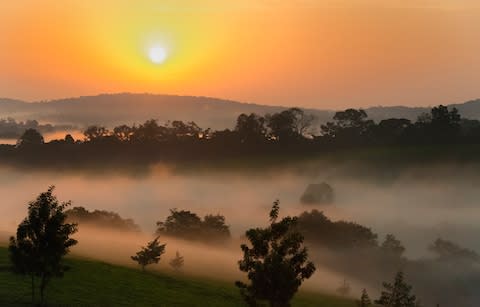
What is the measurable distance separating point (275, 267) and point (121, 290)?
149 feet

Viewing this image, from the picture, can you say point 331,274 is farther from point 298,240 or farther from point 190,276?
point 298,240

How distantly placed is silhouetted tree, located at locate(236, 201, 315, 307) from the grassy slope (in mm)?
30425

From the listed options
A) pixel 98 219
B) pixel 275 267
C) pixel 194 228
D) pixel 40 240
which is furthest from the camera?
pixel 98 219

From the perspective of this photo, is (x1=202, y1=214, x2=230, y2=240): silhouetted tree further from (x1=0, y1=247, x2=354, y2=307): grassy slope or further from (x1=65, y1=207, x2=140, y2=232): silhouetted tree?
(x1=0, y1=247, x2=354, y2=307): grassy slope

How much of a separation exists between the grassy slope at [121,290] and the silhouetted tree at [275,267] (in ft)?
99.8

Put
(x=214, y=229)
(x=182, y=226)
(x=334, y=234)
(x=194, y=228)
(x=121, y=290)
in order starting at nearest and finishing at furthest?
1. (x=121, y=290)
2. (x=334, y=234)
3. (x=194, y=228)
4. (x=182, y=226)
5. (x=214, y=229)

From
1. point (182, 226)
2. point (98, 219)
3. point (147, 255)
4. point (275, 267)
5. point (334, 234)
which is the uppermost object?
point (334, 234)

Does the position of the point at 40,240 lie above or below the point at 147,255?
below

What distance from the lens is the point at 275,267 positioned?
40.7 metres

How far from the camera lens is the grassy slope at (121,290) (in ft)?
218

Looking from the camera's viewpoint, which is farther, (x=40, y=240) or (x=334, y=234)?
(x=334, y=234)

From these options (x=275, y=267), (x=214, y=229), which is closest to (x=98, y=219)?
(x=214, y=229)

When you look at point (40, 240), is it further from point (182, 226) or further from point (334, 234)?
point (334, 234)

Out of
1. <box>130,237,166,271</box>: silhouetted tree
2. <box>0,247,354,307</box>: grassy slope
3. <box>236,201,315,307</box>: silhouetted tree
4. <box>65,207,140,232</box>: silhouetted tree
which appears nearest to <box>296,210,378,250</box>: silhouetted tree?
<box>0,247,354,307</box>: grassy slope
